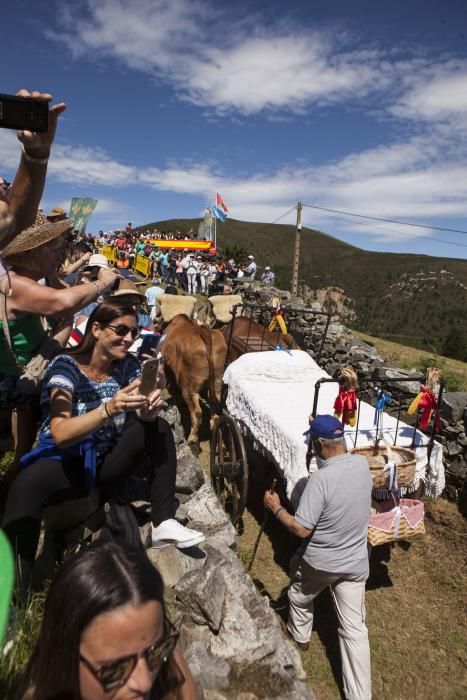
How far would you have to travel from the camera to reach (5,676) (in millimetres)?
1812

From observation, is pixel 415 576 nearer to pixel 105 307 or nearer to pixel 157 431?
pixel 157 431

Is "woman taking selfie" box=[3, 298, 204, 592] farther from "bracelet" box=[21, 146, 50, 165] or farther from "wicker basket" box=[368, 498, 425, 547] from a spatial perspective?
"wicker basket" box=[368, 498, 425, 547]

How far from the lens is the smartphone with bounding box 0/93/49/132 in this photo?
1702 mm

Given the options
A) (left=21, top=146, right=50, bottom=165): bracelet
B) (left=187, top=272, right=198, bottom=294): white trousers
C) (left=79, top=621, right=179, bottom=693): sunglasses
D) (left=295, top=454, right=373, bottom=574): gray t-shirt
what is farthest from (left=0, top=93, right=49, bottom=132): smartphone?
(left=187, top=272, right=198, bottom=294): white trousers

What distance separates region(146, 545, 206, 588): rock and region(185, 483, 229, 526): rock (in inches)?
25.8

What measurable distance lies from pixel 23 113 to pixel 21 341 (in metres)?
1.27

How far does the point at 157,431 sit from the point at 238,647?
1.28 meters

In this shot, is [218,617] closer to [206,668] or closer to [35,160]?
[206,668]

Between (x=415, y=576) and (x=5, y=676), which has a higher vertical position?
(x=5, y=676)

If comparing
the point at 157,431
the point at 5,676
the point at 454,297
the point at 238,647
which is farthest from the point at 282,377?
the point at 454,297

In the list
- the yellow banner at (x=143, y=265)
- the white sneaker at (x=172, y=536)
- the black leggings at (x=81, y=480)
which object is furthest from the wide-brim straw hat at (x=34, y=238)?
the yellow banner at (x=143, y=265)

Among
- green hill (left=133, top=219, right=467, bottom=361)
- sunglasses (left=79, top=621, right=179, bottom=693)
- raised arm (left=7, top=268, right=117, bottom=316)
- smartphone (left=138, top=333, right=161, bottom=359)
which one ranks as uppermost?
raised arm (left=7, top=268, right=117, bottom=316)

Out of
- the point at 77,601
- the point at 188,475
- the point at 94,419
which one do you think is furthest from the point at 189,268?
the point at 77,601

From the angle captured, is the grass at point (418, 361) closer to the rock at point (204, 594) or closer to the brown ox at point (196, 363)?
the brown ox at point (196, 363)
